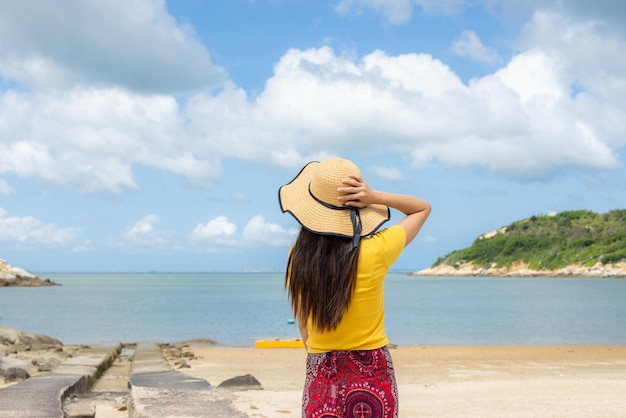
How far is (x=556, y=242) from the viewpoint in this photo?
13112cm

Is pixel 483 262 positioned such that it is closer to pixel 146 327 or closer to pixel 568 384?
pixel 146 327

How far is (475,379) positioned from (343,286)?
1185cm

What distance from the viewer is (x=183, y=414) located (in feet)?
19.4

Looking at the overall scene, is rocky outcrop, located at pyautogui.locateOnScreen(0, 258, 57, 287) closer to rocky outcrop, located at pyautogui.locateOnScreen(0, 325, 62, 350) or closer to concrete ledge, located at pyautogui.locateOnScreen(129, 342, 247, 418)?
rocky outcrop, located at pyautogui.locateOnScreen(0, 325, 62, 350)

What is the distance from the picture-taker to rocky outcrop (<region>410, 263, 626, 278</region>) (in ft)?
368

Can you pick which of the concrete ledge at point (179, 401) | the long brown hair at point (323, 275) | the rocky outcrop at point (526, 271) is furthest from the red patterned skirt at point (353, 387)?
the rocky outcrop at point (526, 271)

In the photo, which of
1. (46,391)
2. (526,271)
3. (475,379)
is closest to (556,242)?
(526,271)

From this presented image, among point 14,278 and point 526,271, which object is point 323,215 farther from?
point 526,271

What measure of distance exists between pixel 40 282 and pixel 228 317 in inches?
2807

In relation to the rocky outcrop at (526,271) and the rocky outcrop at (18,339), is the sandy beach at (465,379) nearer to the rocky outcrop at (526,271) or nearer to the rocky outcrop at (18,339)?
the rocky outcrop at (18,339)

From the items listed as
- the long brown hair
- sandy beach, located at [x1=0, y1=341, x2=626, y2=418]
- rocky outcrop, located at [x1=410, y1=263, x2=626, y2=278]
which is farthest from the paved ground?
rocky outcrop, located at [x1=410, y1=263, x2=626, y2=278]

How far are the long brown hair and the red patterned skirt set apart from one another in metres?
0.15

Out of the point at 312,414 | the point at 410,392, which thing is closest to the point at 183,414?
the point at 312,414

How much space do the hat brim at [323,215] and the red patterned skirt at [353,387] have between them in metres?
0.46
